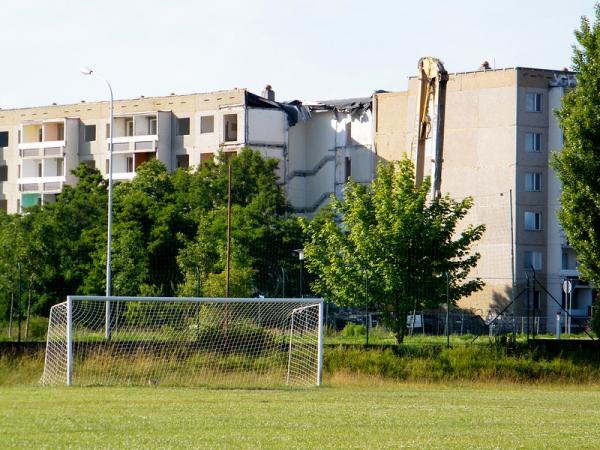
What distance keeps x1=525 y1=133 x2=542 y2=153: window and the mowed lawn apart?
52394 millimetres

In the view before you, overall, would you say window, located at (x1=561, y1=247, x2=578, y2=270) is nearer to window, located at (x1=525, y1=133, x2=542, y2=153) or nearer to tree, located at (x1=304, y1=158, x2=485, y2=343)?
window, located at (x1=525, y1=133, x2=542, y2=153)

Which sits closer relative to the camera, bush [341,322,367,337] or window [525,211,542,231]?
bush [341,322,367,337]

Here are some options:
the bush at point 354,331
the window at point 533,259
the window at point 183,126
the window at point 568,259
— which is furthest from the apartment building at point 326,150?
the bush at point 354,331

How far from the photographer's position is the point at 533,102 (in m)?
78.2

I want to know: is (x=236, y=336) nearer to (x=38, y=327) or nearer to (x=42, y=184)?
(x=38, y=327)

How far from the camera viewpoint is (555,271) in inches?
3083

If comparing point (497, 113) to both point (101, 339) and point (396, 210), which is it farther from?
point (101, 339)

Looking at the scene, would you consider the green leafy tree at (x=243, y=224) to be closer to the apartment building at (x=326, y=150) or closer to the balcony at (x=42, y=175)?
the apartment building at (x=326, y=150)

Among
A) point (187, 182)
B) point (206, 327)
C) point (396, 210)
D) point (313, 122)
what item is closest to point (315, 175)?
point (313, 122)

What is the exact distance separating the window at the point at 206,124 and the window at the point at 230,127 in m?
1.26

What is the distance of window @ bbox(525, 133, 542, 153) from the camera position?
7825 centimetres

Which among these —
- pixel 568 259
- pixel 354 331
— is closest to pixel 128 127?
pixel 568 259

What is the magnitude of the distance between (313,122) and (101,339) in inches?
2393

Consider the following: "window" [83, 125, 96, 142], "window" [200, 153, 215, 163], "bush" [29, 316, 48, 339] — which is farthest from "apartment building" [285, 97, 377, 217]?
"bush" [29, 316, 48, 339]
